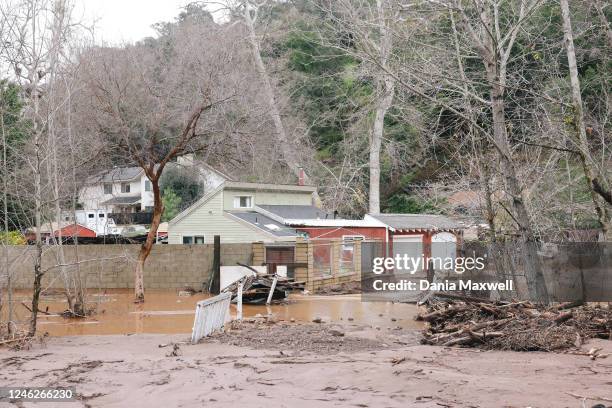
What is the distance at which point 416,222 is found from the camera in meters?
33.6

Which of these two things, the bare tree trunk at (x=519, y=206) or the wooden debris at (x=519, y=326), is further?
the bare tree trunk at (x=519, y=206)

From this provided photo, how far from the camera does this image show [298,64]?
145 ft

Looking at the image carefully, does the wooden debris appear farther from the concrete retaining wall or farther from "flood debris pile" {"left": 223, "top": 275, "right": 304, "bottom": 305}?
the concrete retaining wall

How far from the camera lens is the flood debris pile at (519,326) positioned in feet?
40.0

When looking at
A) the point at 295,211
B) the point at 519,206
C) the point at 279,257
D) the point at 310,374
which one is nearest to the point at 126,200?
the point at 295,211

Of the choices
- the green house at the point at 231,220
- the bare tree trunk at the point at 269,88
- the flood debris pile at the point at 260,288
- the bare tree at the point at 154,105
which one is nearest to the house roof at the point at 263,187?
the green house at the point at 231,220

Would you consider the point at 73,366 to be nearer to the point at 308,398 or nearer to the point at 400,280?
the point at 308,398

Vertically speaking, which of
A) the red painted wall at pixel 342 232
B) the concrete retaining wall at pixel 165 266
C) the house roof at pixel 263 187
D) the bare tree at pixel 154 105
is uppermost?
the bare tree at pixel 154 105

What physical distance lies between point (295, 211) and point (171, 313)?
13.3 m

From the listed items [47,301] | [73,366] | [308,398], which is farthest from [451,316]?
[47,301]

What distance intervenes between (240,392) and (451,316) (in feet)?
21.3

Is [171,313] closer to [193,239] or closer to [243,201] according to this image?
[193,239]

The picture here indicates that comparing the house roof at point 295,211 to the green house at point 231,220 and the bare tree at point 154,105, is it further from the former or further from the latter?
the bare tree at point 154,105

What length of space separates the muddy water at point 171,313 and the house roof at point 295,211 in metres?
7.39
